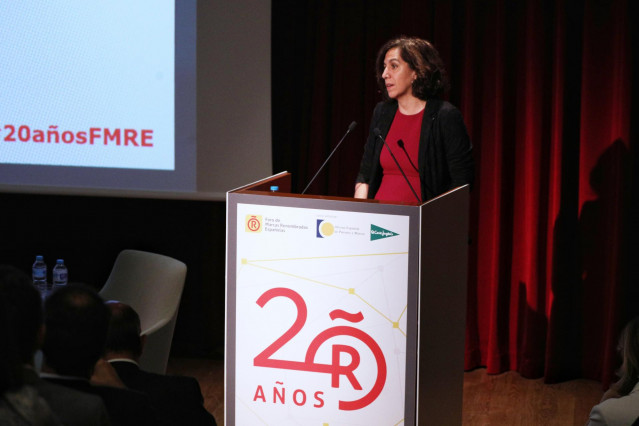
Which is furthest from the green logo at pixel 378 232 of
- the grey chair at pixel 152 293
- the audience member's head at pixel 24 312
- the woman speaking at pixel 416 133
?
the grey chair at pixel 152 293

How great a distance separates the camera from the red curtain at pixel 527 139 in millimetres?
3961

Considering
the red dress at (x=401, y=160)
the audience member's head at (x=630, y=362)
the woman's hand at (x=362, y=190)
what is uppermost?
the red dress at (x=401, y=160)

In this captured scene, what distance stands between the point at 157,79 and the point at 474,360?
2192 millimetres

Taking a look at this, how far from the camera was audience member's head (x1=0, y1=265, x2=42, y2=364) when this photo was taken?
5.24 ft

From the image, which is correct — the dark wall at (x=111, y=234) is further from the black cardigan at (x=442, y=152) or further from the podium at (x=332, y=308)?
the podium at (x=332, y=308)

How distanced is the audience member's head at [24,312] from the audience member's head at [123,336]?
0.46m

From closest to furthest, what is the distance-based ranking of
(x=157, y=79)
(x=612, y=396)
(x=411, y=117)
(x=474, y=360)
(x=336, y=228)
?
(x=612, y=396) → (x=336, y=228) → (x=411, y=117) → (x=157, y=79) → (x=474, y=360)

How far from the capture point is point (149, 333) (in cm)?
316

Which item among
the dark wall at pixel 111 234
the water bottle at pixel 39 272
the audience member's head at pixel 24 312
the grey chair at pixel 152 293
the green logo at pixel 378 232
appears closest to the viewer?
the audience member's head at pixel 24 312

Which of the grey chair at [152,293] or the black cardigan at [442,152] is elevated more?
the black cardigan at [442,152]

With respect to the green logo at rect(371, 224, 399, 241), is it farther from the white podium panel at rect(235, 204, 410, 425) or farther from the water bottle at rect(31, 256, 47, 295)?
the water bottle at rect(31, 256, 47, 295)

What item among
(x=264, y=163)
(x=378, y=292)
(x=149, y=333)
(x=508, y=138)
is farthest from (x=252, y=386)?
(x=508, y=138)

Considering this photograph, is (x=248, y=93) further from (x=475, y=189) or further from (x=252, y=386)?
(x=252, y=386)

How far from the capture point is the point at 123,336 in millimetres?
2146
